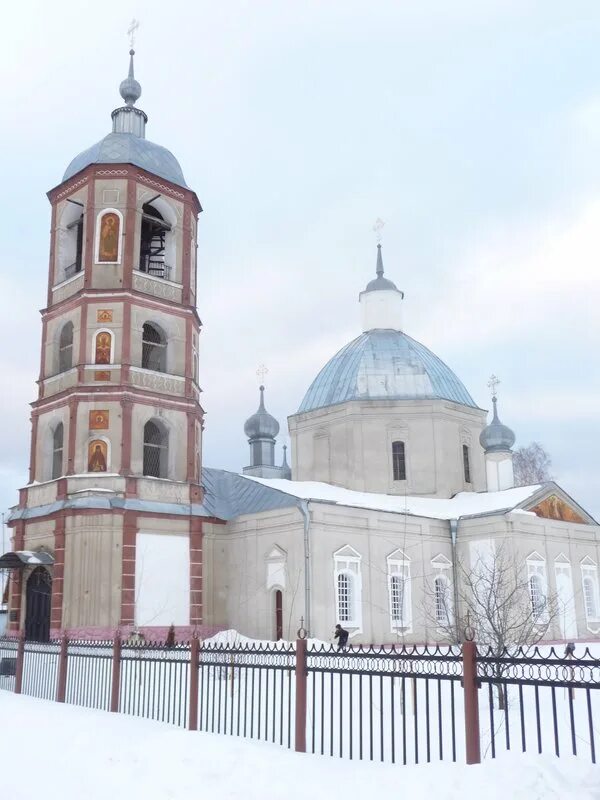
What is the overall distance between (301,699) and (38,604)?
622 inches

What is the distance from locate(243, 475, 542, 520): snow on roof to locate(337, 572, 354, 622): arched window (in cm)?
240

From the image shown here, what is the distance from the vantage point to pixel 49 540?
22.6 metres

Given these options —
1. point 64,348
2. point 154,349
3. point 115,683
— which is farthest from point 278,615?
point 115,683

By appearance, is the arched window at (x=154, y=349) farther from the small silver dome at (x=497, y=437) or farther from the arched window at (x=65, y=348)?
the small silver dome at (x=497, y=437)

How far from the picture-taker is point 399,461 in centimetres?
3028

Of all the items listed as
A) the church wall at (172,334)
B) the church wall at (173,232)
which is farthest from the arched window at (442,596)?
the church wall at (173,232)

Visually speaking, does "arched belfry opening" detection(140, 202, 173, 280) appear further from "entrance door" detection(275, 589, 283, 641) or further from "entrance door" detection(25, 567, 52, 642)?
"entrance door" detection(275, 589, 283, 641)

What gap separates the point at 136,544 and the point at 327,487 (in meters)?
8.90

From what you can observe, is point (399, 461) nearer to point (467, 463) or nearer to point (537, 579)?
point (467, 463)

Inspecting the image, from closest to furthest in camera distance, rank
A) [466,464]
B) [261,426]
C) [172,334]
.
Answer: [172,334]
[466,464]
[261,426]

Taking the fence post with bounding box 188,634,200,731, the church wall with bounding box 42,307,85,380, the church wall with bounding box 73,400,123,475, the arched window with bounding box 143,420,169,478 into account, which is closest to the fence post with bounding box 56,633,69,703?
the fence post with bounding box 188,634,200,731

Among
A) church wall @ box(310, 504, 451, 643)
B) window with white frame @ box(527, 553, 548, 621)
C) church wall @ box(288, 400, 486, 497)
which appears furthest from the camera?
church wall @ box(288, 400, 486, 497)

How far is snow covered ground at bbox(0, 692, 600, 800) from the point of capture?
6742mm

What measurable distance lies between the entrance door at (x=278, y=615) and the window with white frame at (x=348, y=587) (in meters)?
1.69
